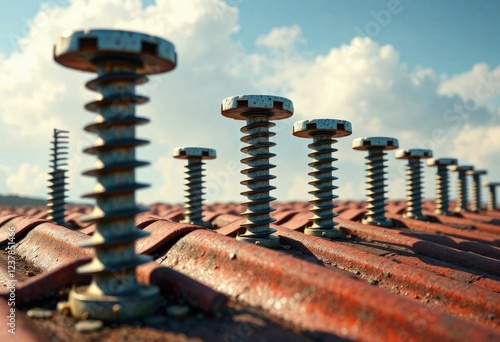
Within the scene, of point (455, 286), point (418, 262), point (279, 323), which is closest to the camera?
point (279, 323)

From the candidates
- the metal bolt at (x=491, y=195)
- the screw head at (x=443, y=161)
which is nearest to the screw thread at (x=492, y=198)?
the metal bolt at (x=491, y=195)

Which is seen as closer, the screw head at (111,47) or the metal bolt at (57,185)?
the screw head at (111,47)

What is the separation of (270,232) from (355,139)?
8.95 feet

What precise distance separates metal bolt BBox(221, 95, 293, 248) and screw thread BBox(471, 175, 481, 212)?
1130cm

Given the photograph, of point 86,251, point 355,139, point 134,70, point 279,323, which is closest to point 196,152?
point 355,139

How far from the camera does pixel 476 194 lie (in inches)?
577

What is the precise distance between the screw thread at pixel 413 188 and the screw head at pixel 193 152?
12.8 ft

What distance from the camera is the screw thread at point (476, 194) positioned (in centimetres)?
1432

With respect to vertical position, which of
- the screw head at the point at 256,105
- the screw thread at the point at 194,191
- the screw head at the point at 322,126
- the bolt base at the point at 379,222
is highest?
the screw head at the point at 256,105

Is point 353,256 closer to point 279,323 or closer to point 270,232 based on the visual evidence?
point 270,232

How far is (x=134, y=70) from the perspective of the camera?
2611 millimetres

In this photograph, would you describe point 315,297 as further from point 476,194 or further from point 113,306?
point 476,194

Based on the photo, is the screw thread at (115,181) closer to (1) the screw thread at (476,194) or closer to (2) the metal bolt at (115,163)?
(2) the metal bolt at (115,163)

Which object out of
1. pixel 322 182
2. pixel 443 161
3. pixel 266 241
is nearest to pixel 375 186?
pixel 322 182
